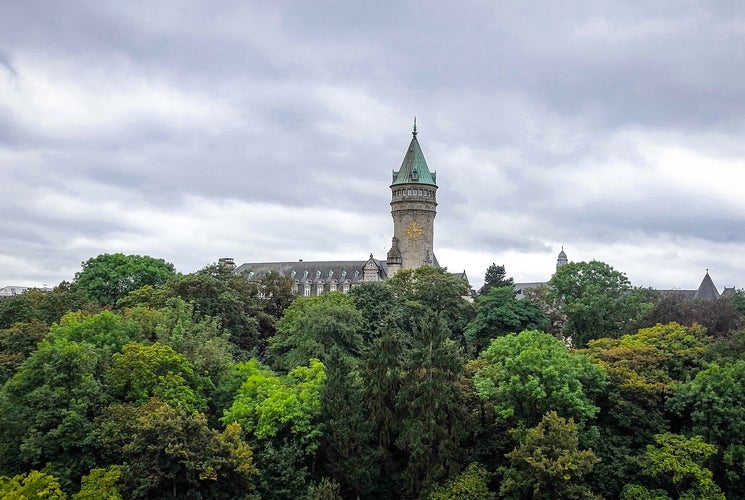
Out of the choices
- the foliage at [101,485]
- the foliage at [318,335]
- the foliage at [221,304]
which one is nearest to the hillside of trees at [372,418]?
the foliage at [101,485]

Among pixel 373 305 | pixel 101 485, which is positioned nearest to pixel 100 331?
pixel 101 485

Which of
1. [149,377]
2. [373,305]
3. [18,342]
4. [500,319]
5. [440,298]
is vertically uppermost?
[440,298]

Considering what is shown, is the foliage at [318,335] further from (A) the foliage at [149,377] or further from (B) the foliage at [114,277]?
(B) the foliage at [114,277]

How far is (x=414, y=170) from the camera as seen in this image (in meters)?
85.0

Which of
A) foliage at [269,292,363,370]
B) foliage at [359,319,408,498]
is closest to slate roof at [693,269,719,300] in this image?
foliage at [269,292,363,370]

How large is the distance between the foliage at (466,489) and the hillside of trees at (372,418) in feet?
0.28

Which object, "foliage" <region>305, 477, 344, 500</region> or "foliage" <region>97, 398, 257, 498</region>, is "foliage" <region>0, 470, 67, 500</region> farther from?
"foliage" <region>305, 477, 344, 500</region>

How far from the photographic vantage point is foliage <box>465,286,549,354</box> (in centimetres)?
4916

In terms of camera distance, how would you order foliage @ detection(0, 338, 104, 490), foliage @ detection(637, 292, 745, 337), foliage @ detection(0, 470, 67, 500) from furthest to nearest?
foliage @ detection(637, 292, 745, 337)
foliage @ detection(0, 338, 104, 490)
foliage @ detection(0, 470, 67, 500)

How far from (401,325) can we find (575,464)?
77.2 feet

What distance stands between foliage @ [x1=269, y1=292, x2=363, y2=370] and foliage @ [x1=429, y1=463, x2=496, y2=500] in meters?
12.4

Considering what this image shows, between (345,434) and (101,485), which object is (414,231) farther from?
(101,485)

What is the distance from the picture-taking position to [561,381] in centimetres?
3102

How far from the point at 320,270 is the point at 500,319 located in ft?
186
